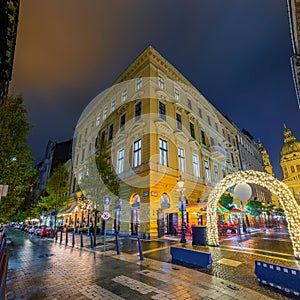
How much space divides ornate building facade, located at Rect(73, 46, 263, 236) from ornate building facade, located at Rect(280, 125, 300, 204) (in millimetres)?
69198

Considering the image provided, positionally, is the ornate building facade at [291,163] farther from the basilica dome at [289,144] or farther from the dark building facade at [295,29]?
the dark building facade at [295,29]

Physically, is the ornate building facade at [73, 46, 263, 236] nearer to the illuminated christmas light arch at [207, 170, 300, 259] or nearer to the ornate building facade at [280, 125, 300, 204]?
the illuminated christmas light arch at [207, 170, 300, 259]

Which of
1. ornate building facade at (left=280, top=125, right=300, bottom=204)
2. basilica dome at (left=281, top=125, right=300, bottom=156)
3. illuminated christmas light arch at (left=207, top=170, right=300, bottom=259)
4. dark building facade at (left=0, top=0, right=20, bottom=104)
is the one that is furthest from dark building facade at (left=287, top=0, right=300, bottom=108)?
basilica dome at (left=281, top=125, right=300, bottom=156)

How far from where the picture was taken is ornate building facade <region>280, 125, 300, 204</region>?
3147 inches

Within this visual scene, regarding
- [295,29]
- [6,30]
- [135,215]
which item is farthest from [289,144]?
[6,30]

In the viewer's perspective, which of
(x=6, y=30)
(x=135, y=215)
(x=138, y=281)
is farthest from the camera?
(x=135, y=215)

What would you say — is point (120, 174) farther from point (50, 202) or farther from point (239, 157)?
point (239, 157)

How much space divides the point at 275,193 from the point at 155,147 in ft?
40.0

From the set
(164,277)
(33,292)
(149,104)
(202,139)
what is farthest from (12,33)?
(202,139)

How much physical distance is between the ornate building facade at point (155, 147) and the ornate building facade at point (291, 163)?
227 ft

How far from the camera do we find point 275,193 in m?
9.25

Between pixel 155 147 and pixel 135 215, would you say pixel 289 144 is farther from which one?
pixel 135 215

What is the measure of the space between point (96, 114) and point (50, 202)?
1632 cm

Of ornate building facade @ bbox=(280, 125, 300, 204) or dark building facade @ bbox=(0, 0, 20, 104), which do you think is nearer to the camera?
dark building facade @ bbox=(0, 0, 20, 104)
